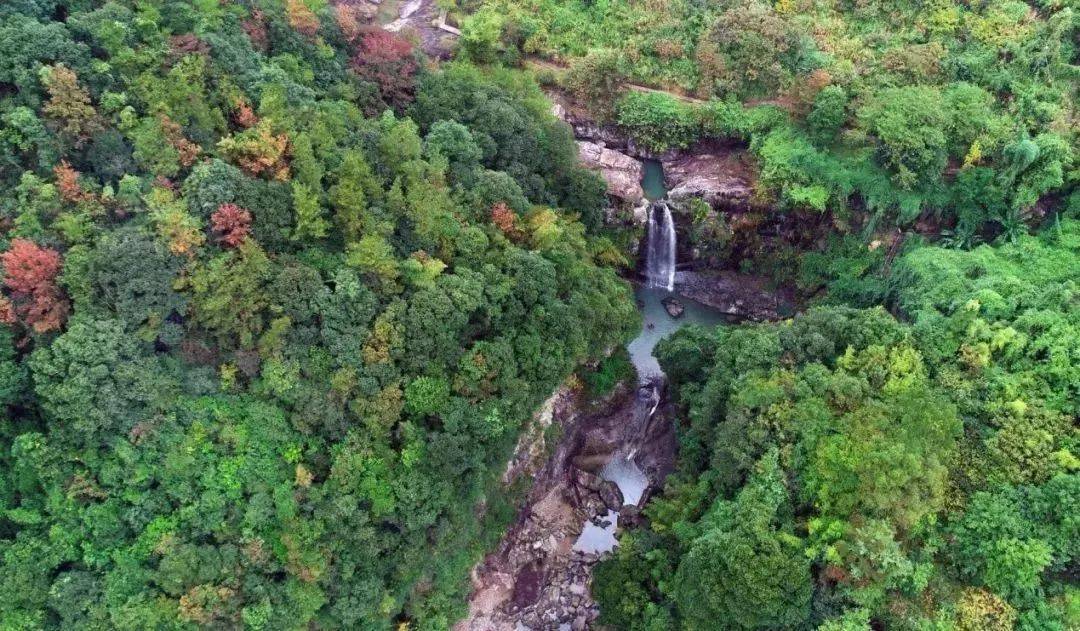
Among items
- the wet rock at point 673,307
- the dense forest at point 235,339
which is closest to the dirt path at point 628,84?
the wet rock at point 673,307

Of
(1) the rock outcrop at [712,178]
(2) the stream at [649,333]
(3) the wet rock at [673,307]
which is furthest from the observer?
(3) the wet rock at [673,307]

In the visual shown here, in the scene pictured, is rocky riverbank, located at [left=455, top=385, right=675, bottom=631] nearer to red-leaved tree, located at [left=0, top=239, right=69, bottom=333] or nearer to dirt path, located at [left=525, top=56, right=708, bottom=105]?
red-leaved tree, located at [left=0, top=239, right=69, bottom=333]

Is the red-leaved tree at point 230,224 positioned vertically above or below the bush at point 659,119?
above

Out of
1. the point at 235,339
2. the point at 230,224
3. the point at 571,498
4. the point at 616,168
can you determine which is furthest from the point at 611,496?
the point at 230,224

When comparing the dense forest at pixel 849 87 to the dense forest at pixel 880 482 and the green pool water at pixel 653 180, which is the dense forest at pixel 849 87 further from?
the dense forest at pixel 880 482

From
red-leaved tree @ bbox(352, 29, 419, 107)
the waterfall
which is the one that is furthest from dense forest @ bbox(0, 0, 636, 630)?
the waterfall

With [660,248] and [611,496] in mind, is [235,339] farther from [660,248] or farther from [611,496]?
[660,248]

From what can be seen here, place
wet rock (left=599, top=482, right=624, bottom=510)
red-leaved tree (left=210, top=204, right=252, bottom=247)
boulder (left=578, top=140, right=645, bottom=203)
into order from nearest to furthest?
red-leaved tree (left=210, top=204, right=252, bottom=247) < wet rock (left=599, top=482, right=624, bottom=510) < boulder (left=578, top=140, right=645, bottom=203)
